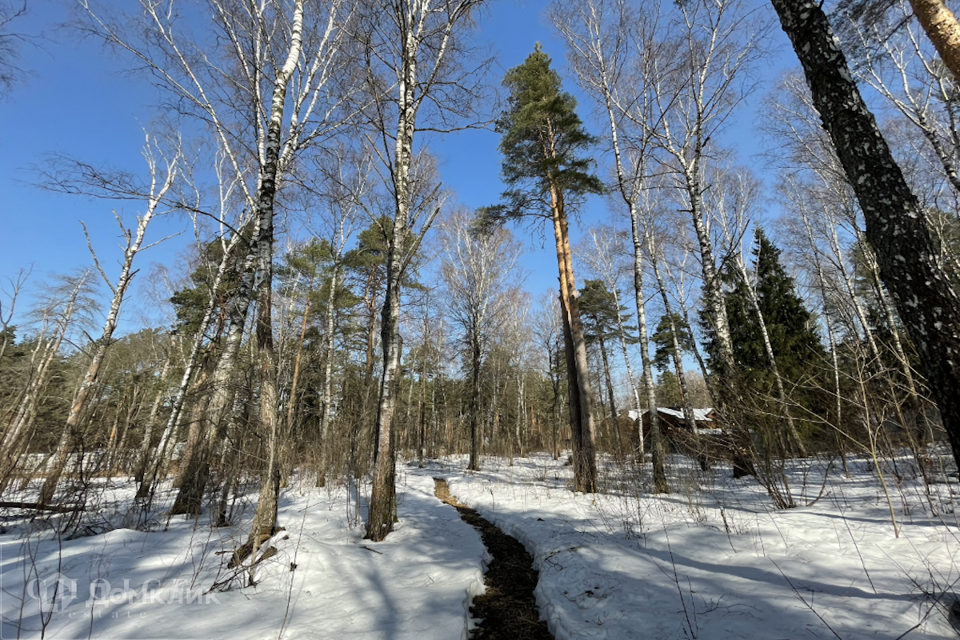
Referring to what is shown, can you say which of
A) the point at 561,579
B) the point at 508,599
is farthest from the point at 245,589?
the point at 561,579

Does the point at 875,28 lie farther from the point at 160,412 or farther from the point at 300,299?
the point at 160,412

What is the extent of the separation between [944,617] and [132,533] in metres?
7.23

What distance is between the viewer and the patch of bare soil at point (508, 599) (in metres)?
2.81

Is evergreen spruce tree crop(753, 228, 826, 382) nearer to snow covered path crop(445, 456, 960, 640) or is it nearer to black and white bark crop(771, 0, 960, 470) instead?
snow covered path crop(445, 456, 960, 640)

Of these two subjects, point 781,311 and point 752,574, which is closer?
point 752,574

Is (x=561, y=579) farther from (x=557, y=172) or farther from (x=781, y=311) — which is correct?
(x=781, y=311)

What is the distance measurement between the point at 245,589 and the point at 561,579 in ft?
9.29

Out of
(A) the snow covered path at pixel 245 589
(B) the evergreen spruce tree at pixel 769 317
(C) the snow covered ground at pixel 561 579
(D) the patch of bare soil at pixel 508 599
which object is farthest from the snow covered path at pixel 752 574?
(B) the evergreen spruce tree at pixel 769 317

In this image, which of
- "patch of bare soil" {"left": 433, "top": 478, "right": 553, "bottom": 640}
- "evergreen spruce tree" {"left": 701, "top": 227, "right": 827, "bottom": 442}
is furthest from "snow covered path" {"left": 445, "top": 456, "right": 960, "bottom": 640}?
"evergreen spruce tree" {"left": 701, "top": 227, "right": 827, "bottom": 442}

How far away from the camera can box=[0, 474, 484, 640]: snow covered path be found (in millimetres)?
2398

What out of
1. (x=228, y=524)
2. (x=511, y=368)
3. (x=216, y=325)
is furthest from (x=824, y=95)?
(x=511, y=368)

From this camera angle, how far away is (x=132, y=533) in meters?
4.34

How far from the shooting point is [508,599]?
341 cm

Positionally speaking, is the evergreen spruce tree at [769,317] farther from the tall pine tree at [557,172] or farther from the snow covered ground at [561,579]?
the snow covered ground at [561,579]
